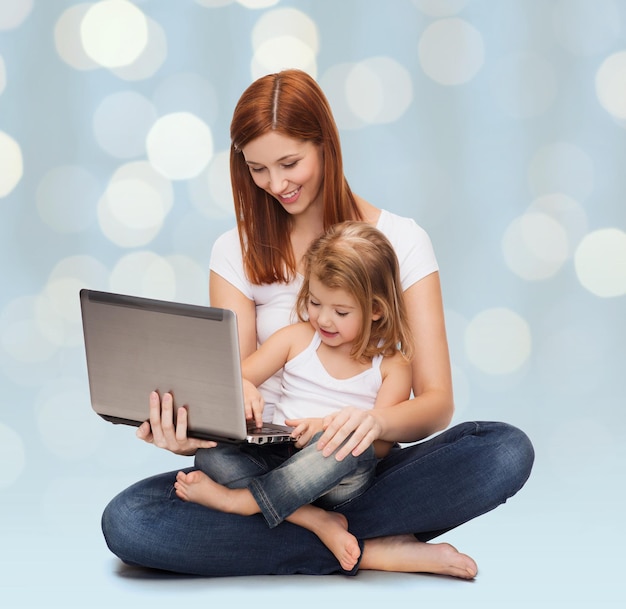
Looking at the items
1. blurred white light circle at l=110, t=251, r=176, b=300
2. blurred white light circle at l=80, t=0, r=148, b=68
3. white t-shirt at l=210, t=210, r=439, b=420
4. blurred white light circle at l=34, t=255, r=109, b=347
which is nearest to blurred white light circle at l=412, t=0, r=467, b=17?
blurred white light circle at l=80, t=0, r=148, b=68

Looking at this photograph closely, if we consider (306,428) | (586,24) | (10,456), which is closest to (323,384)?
(306,428)

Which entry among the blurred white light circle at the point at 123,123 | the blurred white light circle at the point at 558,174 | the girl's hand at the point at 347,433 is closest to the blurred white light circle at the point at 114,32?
the blurred white light circle at the point at 123,123

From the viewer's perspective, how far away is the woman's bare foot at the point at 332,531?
240cm

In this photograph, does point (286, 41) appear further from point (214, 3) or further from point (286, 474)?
point (286, 474)

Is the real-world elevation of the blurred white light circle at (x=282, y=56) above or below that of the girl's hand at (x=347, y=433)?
above

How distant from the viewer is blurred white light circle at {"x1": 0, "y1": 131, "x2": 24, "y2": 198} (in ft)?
14.4

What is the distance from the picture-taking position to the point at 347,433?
227cm

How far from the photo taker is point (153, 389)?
7.54 feet

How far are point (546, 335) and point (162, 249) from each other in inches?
51.7

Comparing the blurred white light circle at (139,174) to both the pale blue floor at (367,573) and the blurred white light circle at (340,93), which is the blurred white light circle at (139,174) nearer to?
the blurred white light circle at (340,93)

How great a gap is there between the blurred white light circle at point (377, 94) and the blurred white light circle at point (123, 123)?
2.28 ft

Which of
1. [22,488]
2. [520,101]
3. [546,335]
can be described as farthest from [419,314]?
[520,101]

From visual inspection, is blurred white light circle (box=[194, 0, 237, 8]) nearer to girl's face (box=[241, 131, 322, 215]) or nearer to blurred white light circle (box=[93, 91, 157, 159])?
blurred white light circle (box=[93, 91, 157, 159])

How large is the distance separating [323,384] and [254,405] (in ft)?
0.65
